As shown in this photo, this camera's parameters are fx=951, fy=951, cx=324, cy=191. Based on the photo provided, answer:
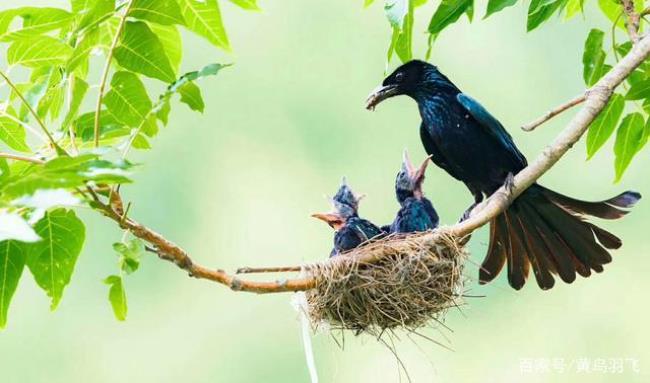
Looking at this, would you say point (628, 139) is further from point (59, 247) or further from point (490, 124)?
point (59, 247)

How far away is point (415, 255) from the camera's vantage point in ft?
10.5

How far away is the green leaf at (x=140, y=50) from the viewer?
228 centimetres

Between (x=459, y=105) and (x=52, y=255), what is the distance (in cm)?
214

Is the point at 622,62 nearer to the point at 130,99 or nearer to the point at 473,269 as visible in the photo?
the point at 473,269

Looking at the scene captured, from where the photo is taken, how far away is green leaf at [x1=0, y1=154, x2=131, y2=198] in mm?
1543

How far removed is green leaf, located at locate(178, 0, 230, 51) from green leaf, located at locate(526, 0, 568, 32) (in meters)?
0.90

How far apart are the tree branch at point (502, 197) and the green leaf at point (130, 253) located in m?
0.03

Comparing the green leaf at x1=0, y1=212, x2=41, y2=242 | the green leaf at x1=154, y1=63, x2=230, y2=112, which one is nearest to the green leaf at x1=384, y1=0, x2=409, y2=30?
the green leaf at x1=154, y1=63, x2=230, y2=112

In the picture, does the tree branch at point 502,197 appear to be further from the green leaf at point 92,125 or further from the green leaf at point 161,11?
the green leaf at point 161,11

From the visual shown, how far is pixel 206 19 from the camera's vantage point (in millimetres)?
2434

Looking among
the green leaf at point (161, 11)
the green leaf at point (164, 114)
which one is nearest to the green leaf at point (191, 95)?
the green leaf at point (164, 114)

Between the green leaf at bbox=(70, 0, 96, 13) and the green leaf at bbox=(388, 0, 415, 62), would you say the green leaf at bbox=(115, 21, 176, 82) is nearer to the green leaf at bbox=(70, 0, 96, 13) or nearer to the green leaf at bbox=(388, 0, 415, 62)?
the green leaf at bbox=(70, 0, 96, 13)

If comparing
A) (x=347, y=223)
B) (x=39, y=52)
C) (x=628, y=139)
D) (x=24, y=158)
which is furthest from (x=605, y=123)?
(x=24, y=158)

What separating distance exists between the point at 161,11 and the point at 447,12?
0.80 m
